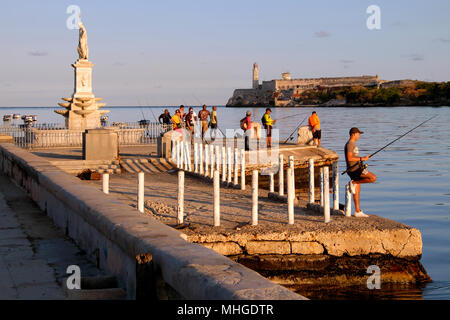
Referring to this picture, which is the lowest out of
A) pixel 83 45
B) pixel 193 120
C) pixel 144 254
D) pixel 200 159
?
pixel 200 159

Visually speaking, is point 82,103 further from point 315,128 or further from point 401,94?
point 401,94

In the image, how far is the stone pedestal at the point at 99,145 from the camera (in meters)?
21.7

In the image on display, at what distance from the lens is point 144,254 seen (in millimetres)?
5379

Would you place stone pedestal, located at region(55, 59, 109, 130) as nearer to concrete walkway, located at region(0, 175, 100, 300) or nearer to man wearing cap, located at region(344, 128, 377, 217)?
concrete walkway, located at region(0, 175, 100, 300)

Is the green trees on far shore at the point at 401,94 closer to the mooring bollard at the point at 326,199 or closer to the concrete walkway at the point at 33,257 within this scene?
the mooring bollard at the point at 326,199

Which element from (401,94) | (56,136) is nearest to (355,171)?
(56,136)

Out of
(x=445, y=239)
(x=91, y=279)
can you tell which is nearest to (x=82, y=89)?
(x=445, y=239)

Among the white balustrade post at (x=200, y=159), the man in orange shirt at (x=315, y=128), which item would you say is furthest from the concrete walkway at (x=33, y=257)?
the man in orange shirt at (x=315, y=128)

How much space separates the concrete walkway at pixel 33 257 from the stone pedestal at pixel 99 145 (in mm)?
10817

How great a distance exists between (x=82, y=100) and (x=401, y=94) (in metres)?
160

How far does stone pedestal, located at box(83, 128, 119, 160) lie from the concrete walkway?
Answer: 35.5ft

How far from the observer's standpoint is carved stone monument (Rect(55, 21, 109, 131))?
3528 cm

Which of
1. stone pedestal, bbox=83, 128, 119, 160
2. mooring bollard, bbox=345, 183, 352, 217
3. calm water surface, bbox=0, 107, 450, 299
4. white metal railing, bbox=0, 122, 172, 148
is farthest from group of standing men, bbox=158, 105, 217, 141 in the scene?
mooring bollard, bbox=345, 183, 352, 217
